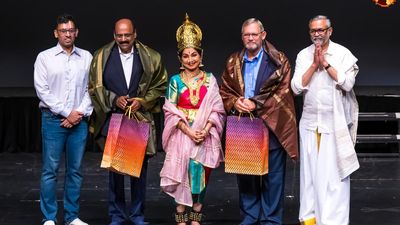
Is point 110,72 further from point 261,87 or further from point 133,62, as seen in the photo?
point 261,87

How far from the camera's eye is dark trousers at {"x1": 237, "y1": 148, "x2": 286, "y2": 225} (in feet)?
17.7

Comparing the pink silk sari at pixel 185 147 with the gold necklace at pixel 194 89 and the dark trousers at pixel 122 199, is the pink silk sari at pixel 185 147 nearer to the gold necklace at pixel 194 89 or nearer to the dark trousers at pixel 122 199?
the gold necklace at pixel 194 89

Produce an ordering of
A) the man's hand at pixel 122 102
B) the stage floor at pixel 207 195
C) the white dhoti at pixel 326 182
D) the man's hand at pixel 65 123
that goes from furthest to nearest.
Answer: the stage floor at pixel 207 195
the man's hand at pixel 65 123
the man's hand at pixel 122 102
the white dhoti at pixel 326 182

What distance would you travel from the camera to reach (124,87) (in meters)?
5.46

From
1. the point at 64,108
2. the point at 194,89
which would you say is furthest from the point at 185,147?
the point at 64,108

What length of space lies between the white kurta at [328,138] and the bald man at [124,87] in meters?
0.95

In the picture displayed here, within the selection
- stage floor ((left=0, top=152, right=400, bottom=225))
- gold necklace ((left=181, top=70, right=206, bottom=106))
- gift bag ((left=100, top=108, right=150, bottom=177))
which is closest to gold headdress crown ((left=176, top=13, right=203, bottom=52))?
gold necklace ((left=181, top=70, right=206, bottom=106))

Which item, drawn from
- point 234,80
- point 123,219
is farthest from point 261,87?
point 123,219

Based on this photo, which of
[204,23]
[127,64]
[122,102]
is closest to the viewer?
[122,102]

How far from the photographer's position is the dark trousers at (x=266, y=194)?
540 cm

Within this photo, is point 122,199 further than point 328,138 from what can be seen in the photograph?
Yes

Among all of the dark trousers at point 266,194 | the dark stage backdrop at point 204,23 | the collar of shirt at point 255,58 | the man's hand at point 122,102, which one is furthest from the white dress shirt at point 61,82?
the dark stage backdrop at point 204,23

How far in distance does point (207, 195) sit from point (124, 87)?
1.65 metres

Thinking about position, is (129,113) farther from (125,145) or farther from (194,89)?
(194,89)
